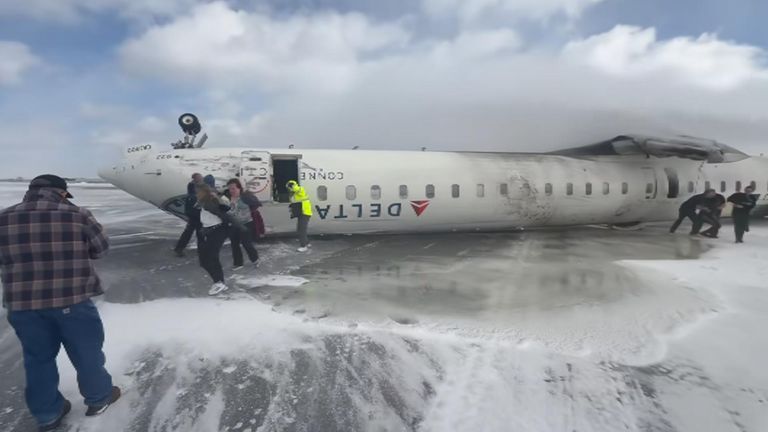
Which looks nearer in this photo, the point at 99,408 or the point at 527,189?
the point at 99,408

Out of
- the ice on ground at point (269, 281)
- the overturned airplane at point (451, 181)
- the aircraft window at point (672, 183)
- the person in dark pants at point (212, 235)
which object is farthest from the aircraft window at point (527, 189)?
the person in dark pants at point (212, 235)

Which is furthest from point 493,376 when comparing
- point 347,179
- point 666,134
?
point 666,134

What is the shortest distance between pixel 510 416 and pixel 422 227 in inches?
335

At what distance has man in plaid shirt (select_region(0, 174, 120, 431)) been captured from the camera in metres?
2.96

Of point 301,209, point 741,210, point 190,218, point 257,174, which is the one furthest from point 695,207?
point 190,218

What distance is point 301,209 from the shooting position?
33.0ft

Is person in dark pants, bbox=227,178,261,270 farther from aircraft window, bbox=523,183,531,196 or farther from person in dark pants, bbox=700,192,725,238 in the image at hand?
person in dark pants, bbox=700,192,725,238

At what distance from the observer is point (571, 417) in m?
3.31

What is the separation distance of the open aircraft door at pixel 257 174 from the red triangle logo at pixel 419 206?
12.6 feet

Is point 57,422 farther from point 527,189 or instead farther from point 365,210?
point 527,189

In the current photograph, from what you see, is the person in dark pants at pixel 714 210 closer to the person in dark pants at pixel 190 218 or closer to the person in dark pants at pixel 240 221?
the person in dark pants at pixel 240 221

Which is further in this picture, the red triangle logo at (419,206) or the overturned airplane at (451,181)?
the red triangle logo at (419,206)

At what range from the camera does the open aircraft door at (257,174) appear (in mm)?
10477

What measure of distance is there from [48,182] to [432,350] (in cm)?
377
